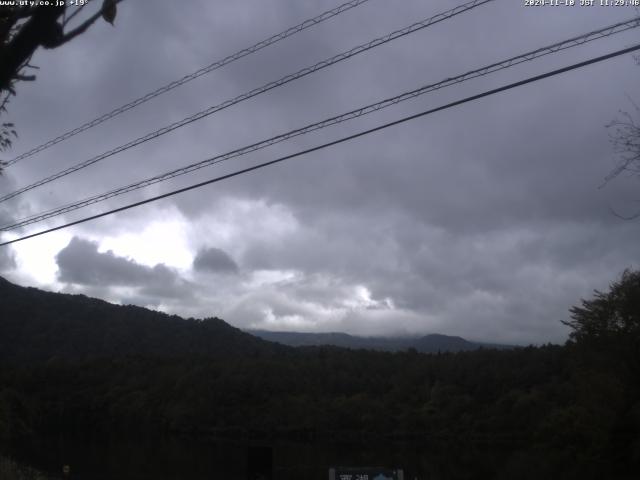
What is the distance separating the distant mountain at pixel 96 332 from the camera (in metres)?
110

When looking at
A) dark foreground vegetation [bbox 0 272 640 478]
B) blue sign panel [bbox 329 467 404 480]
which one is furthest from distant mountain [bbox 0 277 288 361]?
blue sign panel [bbox 329 467 404 480]

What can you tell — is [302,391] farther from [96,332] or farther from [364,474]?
[364,474]

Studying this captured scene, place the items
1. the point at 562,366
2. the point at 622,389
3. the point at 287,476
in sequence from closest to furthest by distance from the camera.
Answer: the point at 622,389 < the point at 287,476 < the point at 562,366

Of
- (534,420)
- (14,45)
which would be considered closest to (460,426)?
(534,420)

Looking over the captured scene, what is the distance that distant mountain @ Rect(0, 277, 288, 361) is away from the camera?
11044cm

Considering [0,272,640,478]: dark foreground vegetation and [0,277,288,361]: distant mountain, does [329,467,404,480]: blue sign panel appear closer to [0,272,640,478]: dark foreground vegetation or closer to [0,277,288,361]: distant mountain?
[0,272,640,478]: dark foreground vegetation

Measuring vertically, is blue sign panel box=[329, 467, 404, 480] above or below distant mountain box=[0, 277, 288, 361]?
below

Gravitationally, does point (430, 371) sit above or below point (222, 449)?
above

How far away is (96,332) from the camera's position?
131625mm

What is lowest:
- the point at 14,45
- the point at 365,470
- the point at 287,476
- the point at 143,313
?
the point at 287,476

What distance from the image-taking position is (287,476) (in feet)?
158

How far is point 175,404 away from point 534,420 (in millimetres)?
50108

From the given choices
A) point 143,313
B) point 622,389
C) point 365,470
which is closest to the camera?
point 365,470

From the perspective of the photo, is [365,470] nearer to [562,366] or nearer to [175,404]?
[562,366]
